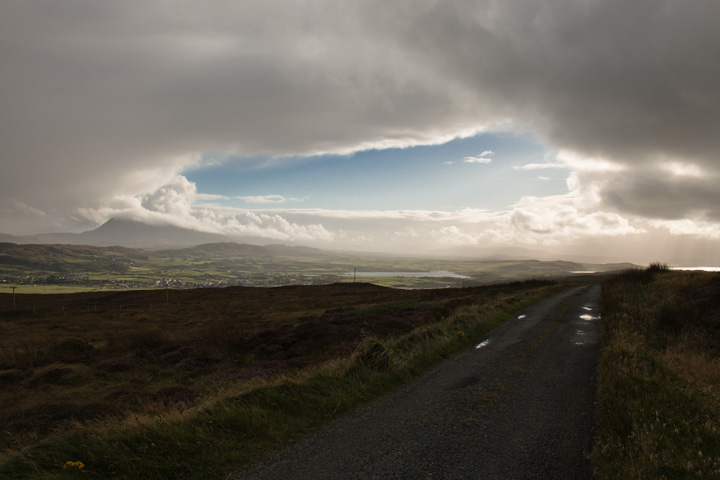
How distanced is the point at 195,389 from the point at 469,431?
1349cm

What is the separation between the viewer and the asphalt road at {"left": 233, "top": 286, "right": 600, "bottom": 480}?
259 inches

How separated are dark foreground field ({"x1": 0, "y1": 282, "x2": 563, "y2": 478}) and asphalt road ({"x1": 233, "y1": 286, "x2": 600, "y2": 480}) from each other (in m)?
1.02

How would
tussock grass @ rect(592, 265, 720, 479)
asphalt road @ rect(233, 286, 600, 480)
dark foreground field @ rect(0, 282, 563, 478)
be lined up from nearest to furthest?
tussock grass @ rect(592, 265, 720, 479)
asphalt road @ rect(233, 286, 600, 480)
dark foreground field @ rect(0, 282, 563, 478)

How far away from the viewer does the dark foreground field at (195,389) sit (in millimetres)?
6953

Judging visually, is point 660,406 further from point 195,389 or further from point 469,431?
point 195,389

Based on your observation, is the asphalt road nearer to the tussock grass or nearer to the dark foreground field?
the tussock grass

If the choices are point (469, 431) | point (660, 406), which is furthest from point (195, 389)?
point (660, 406)

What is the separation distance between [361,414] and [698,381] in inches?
412

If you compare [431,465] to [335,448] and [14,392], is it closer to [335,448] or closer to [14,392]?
[335,448]

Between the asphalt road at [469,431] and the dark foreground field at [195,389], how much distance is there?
1.02 metres

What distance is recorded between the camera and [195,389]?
16.2 m

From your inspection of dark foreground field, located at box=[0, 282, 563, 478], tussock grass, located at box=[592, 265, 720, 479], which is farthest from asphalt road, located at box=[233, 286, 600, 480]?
dark foreground field, located at box=[0, 282, 563, 478]

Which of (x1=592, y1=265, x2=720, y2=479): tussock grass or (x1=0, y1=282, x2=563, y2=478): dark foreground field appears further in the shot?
(x1=0, y1=282, x2=563, y2=478): dark foreground field

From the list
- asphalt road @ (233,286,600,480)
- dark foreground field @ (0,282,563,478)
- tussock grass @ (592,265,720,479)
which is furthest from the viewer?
dark foreground field @ (0,282,563,478)
